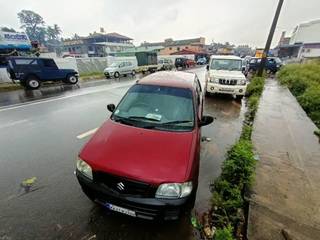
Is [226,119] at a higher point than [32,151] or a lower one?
lower

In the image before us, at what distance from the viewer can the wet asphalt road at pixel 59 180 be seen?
8.21 ft

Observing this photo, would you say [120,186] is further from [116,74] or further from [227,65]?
[116,74]

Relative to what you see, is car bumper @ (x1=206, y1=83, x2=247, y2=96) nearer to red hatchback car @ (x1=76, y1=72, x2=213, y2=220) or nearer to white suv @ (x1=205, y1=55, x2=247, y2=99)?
white suv @ (x1=205, y1=55, x2=247, y2=99)

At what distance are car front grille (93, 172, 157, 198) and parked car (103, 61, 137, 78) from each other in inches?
725

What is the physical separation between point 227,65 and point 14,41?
21.5 meters

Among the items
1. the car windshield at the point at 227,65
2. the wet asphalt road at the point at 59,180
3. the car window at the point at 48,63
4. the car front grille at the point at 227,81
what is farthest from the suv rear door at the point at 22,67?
the car front grille at the point at 227,81

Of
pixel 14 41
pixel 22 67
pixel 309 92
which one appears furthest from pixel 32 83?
pixel 309 92

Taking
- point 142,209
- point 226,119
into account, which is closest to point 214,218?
point 142,209

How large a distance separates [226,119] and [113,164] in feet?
19.1

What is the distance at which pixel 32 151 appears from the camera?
4516mm

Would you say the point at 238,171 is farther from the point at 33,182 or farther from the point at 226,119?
the point at 226,119

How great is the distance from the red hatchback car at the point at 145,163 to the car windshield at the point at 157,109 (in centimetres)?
2

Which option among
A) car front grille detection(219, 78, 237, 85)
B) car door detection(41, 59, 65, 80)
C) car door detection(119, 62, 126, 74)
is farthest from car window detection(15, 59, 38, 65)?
car front grille detection(219, 78, 237, 85)

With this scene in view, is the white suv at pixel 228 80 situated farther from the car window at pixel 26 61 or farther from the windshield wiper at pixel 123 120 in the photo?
the car window at pixel 26 61
